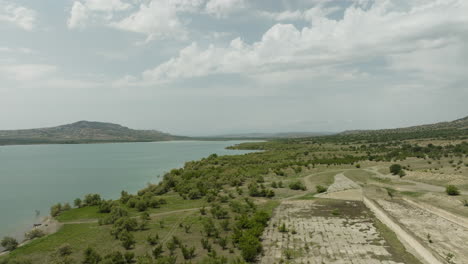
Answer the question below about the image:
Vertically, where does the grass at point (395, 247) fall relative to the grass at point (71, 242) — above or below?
above

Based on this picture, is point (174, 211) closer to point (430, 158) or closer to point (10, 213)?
point (10, 213)

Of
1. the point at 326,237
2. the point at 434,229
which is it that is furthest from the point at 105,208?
the point at 434,229

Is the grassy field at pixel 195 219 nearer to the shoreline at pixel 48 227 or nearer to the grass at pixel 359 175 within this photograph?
the grass at pixel 359 175

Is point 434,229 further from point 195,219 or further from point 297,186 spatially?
point 195,219

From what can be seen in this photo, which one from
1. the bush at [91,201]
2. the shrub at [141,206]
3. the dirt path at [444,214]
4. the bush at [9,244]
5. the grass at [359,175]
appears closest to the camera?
the bush at [9,244]

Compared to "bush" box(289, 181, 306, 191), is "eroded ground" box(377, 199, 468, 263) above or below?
above

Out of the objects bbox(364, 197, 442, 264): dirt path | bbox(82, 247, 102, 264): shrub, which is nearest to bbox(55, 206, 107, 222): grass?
bbox(82, 247, 102, 264): shrub

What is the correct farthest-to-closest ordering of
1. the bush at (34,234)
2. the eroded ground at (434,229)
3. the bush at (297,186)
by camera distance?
the bush at (297,186)
the bush at (34,234)
the eroded ground at (434,229)

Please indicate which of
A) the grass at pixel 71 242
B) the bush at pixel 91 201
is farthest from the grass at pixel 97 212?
the grass at pixel 71 242

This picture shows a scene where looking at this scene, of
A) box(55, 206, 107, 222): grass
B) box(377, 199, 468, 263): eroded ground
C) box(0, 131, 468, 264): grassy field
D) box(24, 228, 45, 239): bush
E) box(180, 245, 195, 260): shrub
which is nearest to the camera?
box(377, 199, 468, 263): eroded ground

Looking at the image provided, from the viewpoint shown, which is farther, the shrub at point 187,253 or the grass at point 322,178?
the grass at point 322,178

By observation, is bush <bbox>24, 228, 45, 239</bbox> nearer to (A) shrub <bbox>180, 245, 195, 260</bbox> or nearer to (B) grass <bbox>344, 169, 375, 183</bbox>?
(A) shrub <bbox>180, 245, 195, 260</bbox>

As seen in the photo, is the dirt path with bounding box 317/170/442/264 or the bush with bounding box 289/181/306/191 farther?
the bush with bounding box 289/181/306/191
